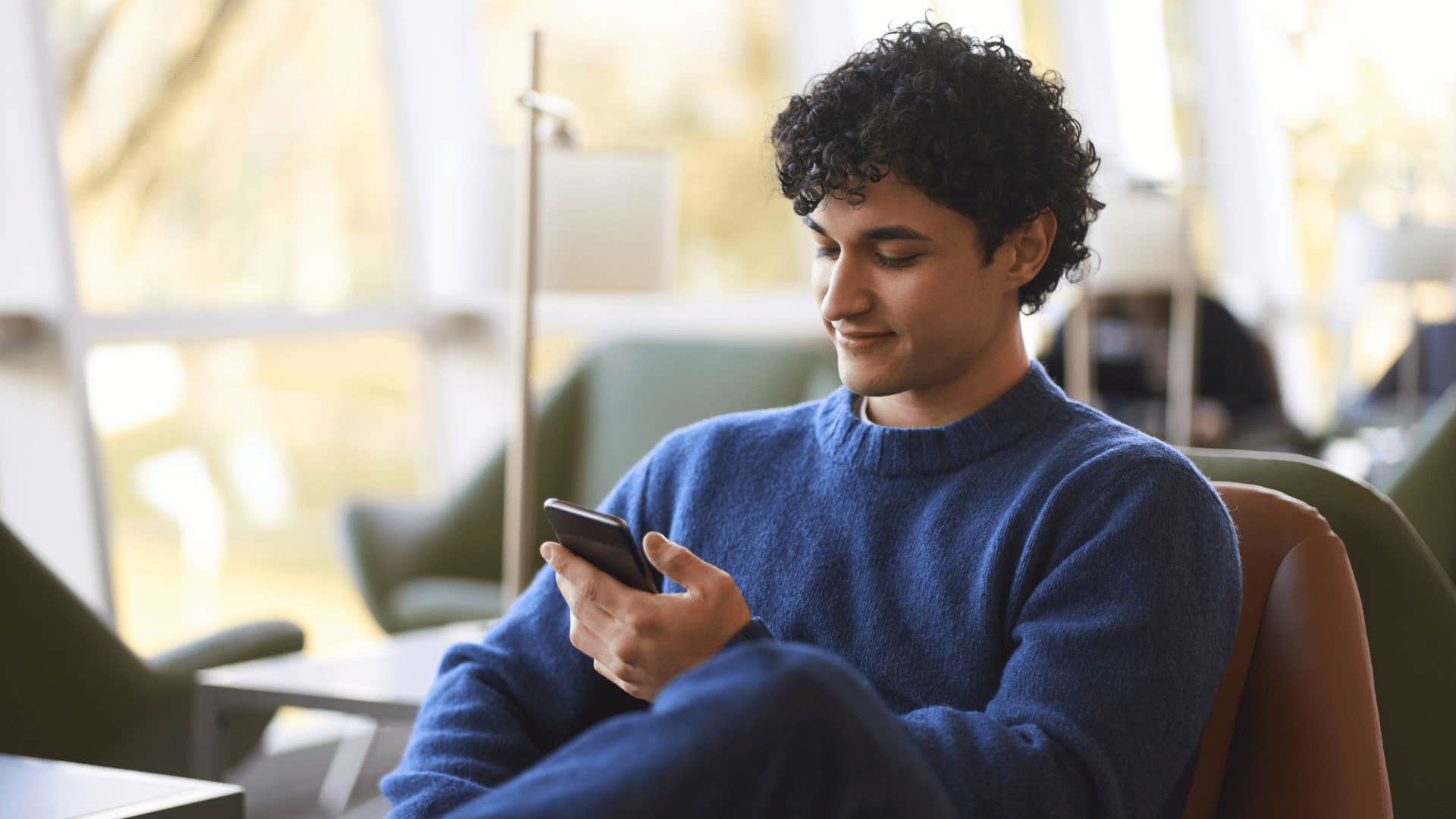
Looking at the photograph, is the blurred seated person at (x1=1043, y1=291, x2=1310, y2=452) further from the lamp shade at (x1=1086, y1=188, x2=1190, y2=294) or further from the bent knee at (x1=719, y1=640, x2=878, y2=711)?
the bent knee at (x1=719, y1=640, x2=878, y2=711)

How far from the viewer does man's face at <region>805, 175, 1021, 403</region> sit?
4.38 feet

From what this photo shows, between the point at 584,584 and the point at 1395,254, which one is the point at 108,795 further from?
the point at 1395,254

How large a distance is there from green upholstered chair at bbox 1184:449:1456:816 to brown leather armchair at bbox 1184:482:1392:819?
119 millimetres

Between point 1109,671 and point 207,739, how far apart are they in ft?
4.17

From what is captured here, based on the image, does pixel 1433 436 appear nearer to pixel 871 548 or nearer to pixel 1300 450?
pixel 871 548

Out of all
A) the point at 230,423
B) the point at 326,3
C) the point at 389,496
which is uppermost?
the point at 326,3

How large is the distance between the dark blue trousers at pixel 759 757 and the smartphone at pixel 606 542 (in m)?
0.27

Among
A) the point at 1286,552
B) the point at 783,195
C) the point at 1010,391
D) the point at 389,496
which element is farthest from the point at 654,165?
the point at 389,496

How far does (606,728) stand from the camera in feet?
3.37

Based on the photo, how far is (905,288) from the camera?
1341mm

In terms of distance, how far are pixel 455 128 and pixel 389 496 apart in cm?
112

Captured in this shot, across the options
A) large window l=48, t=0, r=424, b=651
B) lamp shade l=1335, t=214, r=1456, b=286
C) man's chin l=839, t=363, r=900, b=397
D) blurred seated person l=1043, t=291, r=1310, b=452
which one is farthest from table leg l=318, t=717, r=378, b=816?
lamp shade l=1335, t=214, r=1456, b=286

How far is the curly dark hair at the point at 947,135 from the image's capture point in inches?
51.7

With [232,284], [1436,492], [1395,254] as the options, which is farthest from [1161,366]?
[232,284]
